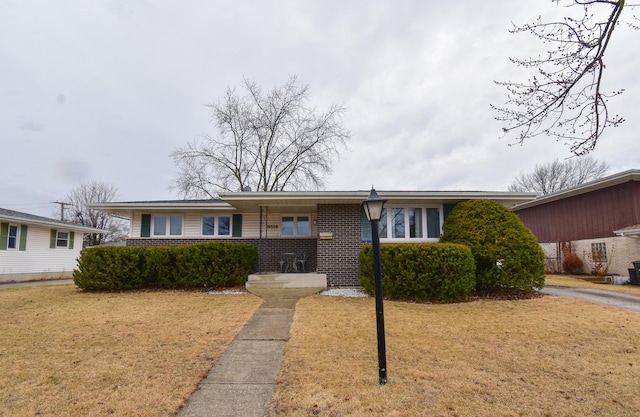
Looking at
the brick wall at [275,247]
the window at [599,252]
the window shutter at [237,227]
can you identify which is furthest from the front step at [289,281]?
the window at [599,252]

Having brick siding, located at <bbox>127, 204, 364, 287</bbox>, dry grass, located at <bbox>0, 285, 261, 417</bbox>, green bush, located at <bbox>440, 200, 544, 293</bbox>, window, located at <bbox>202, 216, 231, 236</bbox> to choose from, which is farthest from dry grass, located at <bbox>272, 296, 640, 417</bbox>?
window, located at <bbox>202, 216, 231, 236</bbox>

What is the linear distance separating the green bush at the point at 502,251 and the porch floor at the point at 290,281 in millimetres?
4257

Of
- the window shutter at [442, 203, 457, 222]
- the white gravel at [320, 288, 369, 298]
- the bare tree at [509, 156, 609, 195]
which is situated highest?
the bare tree at [509, 156, 609, 195]

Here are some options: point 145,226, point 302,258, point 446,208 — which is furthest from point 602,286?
point 145,226

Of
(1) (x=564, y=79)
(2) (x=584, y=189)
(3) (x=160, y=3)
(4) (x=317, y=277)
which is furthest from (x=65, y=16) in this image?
(2) (x=584, y=189)

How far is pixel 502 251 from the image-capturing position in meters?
9.07

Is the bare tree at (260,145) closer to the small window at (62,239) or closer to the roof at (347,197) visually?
the small window at (62,239)

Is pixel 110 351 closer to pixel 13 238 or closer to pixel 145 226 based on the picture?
pixel 145 226

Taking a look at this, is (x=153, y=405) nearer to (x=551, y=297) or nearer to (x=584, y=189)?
(x=551, y=297)

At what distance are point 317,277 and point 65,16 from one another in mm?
9688

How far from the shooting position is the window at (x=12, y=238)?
16050 millimetres

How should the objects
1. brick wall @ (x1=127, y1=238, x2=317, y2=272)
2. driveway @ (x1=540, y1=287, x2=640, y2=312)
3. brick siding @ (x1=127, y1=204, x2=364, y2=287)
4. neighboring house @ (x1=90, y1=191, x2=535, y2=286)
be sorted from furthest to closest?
brick wall @ (x1=127, y1=238, x2=317, y2=272) < brick siding @ (x1=127, y1=204, x2=364, y2=287) < neighboring house @ (x1=90, y1=191, x2=535, y2=286) < driveway @ (x1=540, y1=287, x2=640, y2=312)

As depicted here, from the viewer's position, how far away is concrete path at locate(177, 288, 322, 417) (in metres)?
3.37

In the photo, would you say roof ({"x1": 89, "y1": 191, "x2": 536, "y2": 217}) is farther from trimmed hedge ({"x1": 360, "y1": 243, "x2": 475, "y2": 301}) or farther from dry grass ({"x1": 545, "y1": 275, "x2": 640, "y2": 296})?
dry grass ({"x1": 545, "y1": 275, "x2": 640, "y2": 296})
